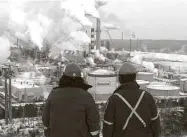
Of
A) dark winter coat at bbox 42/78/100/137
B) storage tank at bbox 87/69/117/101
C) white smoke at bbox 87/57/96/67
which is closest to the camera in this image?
dark winter coat at bbox 42/78/100/137

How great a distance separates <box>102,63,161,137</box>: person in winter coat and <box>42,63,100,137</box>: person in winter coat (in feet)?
0.24

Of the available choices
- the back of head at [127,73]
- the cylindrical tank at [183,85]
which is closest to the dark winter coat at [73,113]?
the back of head at [127,73]

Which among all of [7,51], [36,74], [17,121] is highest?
[7,51]

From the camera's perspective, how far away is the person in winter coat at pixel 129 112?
148cm

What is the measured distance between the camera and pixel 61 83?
59.4 inches

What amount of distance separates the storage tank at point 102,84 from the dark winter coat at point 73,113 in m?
13.6

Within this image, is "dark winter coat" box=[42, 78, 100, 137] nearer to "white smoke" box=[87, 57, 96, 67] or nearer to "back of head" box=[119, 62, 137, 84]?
"back of head" box=[119, 62, 137, 84]

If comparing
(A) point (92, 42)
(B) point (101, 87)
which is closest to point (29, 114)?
(B) point (101, 87)

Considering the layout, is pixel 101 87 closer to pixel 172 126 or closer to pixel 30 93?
pixel 30 93

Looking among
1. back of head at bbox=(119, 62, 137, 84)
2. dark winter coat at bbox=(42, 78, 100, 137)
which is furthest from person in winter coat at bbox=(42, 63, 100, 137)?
back of head at bbox=(119, 62, 137, 84)

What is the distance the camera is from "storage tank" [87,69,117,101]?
594 inches

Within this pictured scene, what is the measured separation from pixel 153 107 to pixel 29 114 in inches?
398

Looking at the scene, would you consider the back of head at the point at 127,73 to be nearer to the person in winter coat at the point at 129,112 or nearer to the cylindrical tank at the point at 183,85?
the person in winter coat at the point at 129,112

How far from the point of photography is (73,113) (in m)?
1.45
